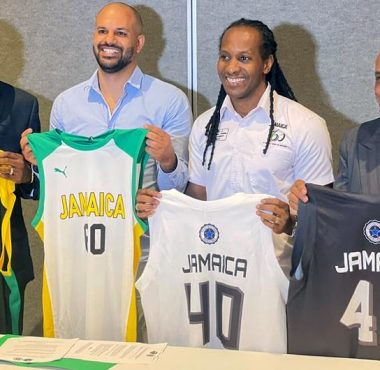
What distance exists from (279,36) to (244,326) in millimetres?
1504

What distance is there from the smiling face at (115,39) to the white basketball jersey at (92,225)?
0.43 meters

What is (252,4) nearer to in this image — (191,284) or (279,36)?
(279,36)

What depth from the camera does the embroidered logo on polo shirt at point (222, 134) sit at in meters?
2.19

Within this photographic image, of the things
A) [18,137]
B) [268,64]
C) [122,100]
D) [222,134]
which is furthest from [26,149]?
[268,64]

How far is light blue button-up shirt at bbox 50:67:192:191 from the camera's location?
2.37 metres

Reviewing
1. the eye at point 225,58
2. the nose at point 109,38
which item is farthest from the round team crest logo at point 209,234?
the nose at point 109,38

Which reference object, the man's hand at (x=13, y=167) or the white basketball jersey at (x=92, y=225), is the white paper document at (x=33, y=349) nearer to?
the white basketball jersey at (x=92, y=225)

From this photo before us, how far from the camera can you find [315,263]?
1.78 m

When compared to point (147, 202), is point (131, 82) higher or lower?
higher

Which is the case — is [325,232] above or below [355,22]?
below

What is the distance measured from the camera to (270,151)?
2102mm

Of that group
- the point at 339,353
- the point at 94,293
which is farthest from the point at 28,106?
the point at 339,353

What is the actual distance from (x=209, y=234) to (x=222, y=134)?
444 mm

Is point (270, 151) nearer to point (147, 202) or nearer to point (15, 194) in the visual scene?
point (147, 202)
